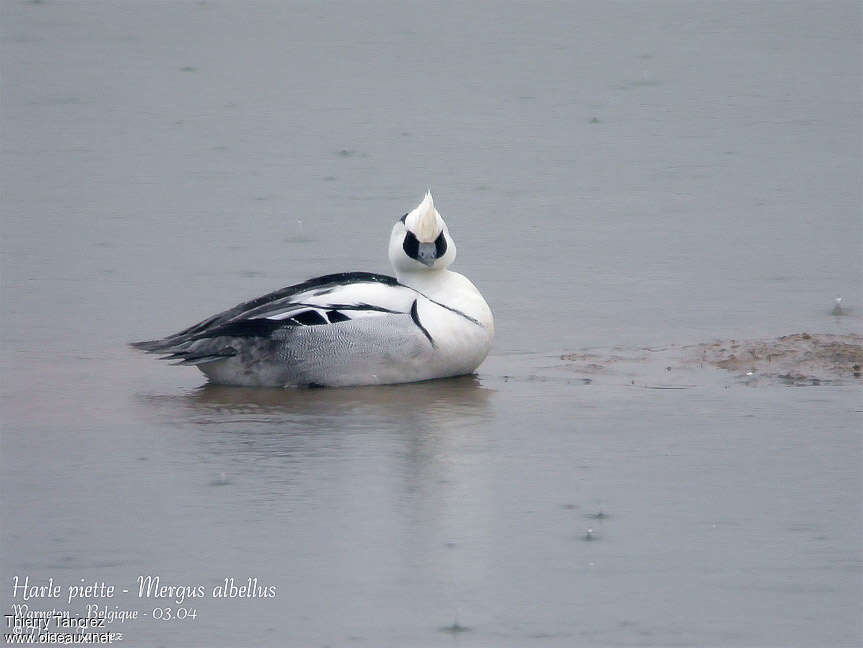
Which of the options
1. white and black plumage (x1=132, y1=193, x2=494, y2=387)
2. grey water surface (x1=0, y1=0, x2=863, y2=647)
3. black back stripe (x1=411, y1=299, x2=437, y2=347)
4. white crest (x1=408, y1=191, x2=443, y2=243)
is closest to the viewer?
grey water surface (x1=0, y1=0, x2=863, y2=647)

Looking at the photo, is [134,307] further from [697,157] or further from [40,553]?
[697,157]

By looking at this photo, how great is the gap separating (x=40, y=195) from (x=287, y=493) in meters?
6.70

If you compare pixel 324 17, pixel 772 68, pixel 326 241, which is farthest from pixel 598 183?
pixel 324 17

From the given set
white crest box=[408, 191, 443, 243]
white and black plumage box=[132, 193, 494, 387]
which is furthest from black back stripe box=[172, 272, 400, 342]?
white crest box=[408, 191, 443, 243]

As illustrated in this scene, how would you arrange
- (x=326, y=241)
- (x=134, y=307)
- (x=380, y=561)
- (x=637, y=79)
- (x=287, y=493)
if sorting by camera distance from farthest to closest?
(x=637, y=79)
(x=326, y=241)
(x=134, y=307)
(x=287, y=493)
(x=380, y=561)

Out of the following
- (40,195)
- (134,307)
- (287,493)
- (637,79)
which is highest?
(637,79)

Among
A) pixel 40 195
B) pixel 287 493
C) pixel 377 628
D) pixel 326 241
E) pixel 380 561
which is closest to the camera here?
pixel 377 628

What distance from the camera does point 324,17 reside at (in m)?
19.3

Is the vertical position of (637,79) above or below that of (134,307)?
above

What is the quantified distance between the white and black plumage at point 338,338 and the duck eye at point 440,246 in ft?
0.35

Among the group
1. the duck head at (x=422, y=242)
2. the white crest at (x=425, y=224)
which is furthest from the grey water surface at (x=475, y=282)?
the white crest at (x=425, y=224)

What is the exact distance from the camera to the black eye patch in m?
10.4

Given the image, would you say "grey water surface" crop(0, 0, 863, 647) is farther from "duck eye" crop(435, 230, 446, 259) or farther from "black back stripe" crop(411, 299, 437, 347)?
"duck eye" crop(435, 230, 446, 259)

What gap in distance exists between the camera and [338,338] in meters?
10.1
